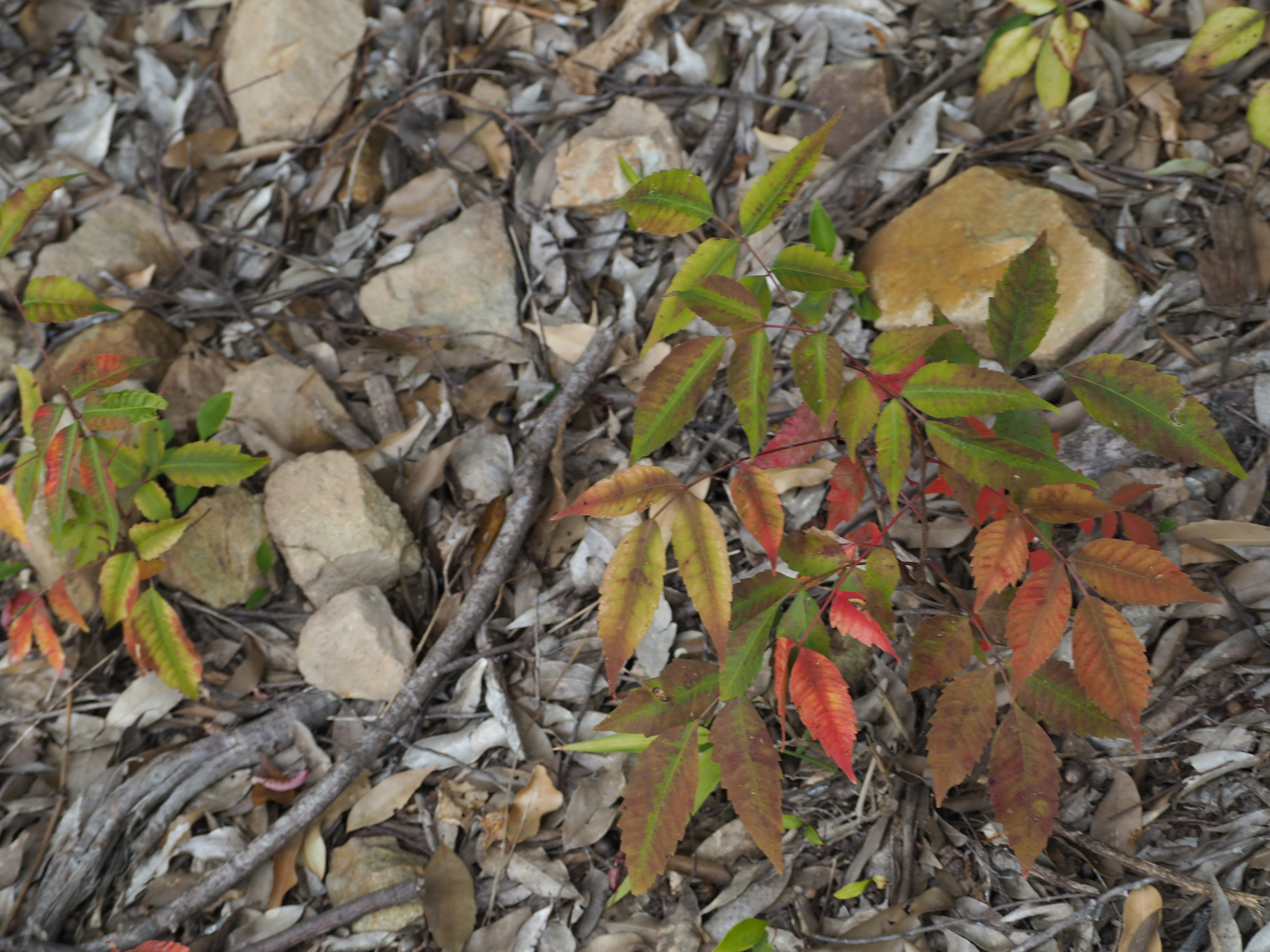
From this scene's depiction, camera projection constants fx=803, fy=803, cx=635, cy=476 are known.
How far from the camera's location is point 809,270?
112 cm

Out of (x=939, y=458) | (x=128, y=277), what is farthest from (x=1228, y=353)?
(x=128, y=277)

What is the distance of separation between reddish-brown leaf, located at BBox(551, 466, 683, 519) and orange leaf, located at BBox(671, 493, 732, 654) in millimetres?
34

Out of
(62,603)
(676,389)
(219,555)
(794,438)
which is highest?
(676,389)

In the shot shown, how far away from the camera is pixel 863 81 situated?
7.38 ft

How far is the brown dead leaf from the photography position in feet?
5.07

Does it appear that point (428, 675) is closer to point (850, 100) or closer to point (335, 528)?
point (335, 528)

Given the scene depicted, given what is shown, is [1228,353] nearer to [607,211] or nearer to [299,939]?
[607,211]

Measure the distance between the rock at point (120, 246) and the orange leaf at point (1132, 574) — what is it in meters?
2.58

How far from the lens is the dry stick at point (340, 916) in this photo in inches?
62.2

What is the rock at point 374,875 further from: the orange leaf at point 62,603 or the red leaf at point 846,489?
the red leaf at point 846,489

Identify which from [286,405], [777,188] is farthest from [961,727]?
[286,405]

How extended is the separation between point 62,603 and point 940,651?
1824mm

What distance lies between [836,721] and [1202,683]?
2.82 feet

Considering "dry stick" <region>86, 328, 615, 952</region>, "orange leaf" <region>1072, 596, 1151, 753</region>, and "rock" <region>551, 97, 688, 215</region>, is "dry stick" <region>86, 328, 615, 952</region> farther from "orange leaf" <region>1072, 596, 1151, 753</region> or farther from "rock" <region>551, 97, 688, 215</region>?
"orange leaf" <region>1072, 596, 1151, 753</region>
